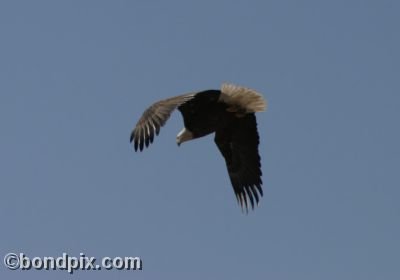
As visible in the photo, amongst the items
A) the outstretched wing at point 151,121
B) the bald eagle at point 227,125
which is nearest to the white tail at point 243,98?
the bald eagle at point 227,125

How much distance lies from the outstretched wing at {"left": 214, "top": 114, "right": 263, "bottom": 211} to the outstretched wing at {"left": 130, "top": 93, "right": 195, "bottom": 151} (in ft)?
6.67

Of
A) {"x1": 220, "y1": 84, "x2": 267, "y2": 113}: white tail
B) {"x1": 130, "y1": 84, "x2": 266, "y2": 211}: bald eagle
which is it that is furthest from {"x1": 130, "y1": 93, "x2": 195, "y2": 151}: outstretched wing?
{"x1": 220, "y1": 84, "x2": 267, "y2": 113}: white tail

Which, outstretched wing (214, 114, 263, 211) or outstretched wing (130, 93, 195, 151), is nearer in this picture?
outstretched wing (130, 93, 195, 151)

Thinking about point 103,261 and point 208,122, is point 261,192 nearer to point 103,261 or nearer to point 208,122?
point 208,122

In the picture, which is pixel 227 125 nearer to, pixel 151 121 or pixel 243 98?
pixel 243 98

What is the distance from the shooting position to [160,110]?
643 inches

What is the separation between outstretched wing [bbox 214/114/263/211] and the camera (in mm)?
18375

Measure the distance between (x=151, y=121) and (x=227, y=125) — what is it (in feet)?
7.66

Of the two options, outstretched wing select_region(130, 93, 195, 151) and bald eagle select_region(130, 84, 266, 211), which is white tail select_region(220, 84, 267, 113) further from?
outstretched wing select_region(130, 93, 195, 151)

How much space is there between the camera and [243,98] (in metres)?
17.9

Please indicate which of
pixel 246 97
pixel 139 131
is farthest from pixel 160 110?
pixel 246 97

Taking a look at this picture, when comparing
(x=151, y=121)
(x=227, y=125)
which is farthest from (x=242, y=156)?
(x=151, y=121)

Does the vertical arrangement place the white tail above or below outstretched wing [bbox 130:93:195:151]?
above

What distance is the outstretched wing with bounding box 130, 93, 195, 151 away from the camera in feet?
52.7
